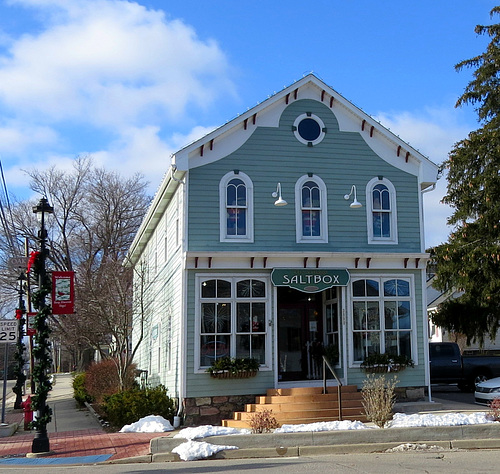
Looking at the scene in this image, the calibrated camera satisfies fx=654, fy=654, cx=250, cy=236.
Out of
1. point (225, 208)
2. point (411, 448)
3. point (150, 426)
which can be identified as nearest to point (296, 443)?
point (411, 448)

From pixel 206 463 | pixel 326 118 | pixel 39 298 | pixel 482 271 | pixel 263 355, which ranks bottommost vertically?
pixel 206 463

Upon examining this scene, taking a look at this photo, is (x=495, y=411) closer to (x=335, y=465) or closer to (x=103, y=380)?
(x=335, y=465)

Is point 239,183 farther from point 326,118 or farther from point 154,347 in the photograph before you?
point 154,347

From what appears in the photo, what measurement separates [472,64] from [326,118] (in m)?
14.0

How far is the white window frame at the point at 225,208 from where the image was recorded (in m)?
16.6

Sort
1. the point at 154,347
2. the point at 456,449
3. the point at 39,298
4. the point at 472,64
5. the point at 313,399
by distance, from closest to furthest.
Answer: the point at 456,449 → the point at 39,298 → the point at 313,399 → the point at 154,347 → the point at 472,64

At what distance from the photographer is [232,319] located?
16.3 metres

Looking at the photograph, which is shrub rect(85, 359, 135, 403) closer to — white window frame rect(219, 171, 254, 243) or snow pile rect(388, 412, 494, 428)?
white window frame rect(219, 171, 254, 243)

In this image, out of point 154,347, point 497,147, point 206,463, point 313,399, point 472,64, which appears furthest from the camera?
point 472,64

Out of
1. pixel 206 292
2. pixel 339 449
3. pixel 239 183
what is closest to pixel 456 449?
pixel 339 449

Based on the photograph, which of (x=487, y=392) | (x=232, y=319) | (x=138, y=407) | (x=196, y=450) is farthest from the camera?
(x=487, y=392)

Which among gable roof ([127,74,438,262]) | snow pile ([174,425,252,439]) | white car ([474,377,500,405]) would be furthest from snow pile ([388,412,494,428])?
gable roof ([127,74,438,262])

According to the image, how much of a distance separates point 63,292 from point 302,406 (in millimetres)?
6081

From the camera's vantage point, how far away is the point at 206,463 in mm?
11430
